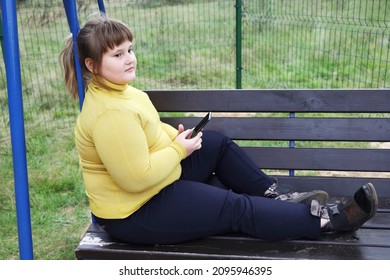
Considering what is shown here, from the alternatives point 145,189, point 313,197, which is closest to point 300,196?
point 313,197

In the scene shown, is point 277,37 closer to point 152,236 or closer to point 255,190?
point 255,190

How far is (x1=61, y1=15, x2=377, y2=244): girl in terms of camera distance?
186cm

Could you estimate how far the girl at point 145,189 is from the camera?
1.86 meters

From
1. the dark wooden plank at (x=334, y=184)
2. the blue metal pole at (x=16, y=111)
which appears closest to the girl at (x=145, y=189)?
the blue metal pole at (x=16, y=111)

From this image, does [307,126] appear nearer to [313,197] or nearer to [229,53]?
[313,197]

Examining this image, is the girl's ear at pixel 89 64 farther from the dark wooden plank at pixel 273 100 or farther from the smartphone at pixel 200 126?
the dark wooden plank at pixel 273 100

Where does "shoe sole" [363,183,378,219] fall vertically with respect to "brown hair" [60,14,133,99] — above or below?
below

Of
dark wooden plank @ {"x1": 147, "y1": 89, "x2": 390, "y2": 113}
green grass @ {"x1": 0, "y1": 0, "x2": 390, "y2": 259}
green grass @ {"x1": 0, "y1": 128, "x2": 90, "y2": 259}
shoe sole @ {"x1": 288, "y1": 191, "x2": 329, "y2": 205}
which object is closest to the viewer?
shoe sole @ {"x1": 288, "y1": 191, "x2": 329, "y2": 205}

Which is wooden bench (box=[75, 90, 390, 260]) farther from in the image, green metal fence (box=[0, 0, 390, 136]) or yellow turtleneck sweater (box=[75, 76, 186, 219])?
green metal fence (box=[0, 0, 390, 136])

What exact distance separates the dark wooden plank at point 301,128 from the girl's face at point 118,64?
68 cm

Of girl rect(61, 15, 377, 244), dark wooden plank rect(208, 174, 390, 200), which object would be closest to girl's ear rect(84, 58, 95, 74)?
girl rect(61, 15, 377, 244)

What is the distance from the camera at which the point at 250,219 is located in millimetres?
1989

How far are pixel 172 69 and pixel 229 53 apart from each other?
84 cm

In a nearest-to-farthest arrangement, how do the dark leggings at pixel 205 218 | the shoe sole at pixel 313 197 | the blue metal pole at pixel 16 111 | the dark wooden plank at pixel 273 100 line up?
the blue metal pole at pixel 16 111, the dark leggings at pixel 205 218, the shoe sole at pixel 313 197, the dark wooden plank at pixel 273 100
